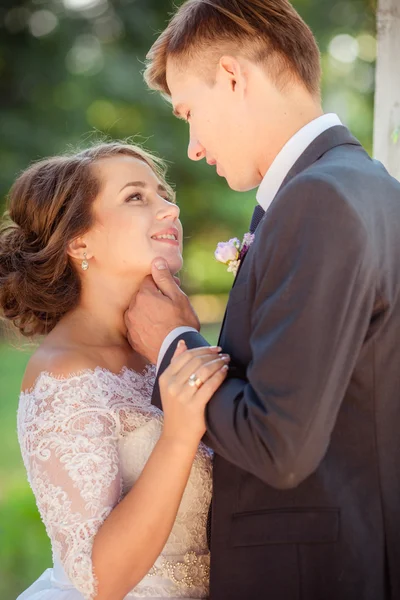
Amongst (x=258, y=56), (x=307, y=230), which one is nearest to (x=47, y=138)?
(x=258, y=56)

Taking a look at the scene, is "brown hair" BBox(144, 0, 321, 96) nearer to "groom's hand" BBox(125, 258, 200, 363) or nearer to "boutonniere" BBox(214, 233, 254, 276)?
"boutonniere" BBox(214, 233, 254, 276)

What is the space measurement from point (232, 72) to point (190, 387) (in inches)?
32.3

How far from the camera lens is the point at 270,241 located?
1.73 m

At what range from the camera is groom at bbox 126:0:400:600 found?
1.63 meters

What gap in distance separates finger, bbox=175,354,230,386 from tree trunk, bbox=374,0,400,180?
1.32 metres

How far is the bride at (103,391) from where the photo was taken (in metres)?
2.15

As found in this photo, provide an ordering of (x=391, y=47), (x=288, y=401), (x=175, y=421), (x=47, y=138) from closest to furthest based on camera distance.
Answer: (x=288, y=401) → (x=175, y=421) → (x=391, y=47) → (x=47, y=138)

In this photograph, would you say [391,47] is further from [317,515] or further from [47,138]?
[47,138]

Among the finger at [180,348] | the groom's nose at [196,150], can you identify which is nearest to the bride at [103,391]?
the finger at [180,348]

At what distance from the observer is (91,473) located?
88.9 inches

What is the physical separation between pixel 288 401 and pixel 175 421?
0.45m

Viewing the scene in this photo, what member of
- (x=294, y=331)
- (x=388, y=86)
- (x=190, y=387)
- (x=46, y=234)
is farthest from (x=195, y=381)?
(x=388, y=86)

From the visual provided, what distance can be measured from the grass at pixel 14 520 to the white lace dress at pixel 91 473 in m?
3.28

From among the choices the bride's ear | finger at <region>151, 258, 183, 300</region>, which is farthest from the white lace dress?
the bride's ear
